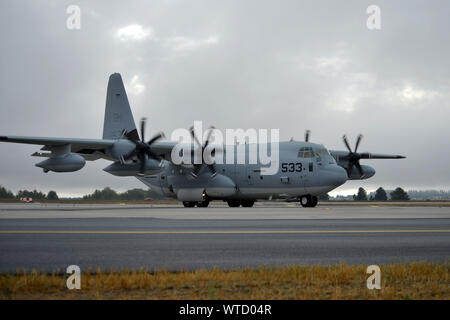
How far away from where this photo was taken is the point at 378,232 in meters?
13.2

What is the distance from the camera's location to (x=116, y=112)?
4272cm

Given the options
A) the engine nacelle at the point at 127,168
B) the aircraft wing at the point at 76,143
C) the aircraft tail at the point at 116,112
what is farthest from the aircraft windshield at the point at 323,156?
the aircraft tail at the point at 116,112

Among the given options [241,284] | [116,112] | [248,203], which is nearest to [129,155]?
[116,112]

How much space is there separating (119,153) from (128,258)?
2665 centimetres

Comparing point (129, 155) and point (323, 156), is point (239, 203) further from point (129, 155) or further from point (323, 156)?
point (129, 155)

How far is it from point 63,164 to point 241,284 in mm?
26925

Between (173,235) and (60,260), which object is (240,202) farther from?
(60,260)

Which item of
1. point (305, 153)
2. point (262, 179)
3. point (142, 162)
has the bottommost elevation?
point (262, 179)

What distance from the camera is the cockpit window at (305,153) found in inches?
1394

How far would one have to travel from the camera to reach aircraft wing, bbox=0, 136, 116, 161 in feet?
102

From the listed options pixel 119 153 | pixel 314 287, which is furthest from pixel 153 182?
pixel 314 287

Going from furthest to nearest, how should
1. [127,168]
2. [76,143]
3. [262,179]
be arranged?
[262,179]
[127,168]
[76,143]
